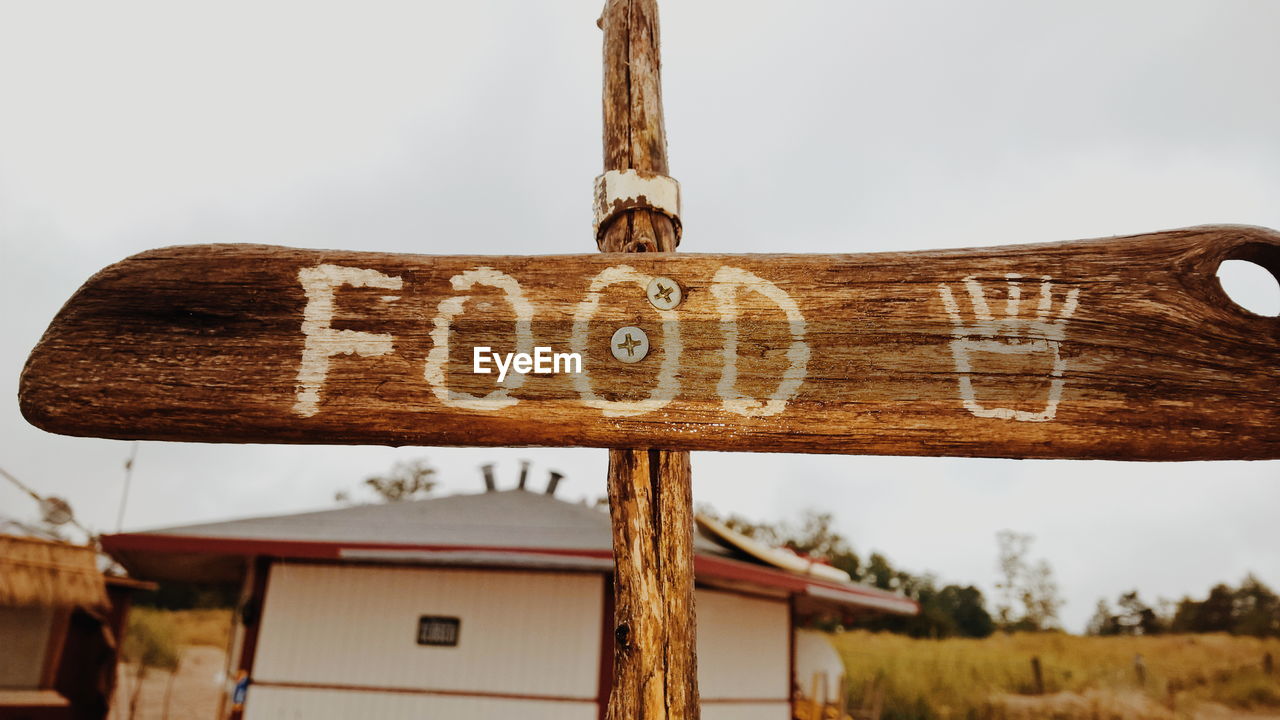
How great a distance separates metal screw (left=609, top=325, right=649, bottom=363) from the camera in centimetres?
151

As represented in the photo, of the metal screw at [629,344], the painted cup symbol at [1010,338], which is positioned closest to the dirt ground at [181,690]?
the metal screw at [629,344]

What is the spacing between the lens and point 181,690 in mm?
20156

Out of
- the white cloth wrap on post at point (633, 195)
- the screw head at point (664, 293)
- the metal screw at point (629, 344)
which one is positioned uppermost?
the white cloth wrap on post at point (633, 195)

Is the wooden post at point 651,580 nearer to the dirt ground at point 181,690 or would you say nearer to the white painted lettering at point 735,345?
the white painted lettering at point 735,345

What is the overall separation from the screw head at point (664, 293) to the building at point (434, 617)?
613 cm

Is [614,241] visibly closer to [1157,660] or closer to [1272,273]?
[1272,273]

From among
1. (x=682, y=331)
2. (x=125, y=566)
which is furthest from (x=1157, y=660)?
(x=682, y=331)

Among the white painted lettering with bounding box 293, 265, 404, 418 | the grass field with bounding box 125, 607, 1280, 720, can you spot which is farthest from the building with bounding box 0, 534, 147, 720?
the grass field with bounding box 125, 607, 1280, 720

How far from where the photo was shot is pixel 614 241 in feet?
6.96

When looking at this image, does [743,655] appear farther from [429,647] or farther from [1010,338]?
[1010,338]

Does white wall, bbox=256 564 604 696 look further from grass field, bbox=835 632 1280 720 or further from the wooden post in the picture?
grass field, bbox=835 632 1280 720

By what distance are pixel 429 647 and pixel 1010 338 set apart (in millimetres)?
7908

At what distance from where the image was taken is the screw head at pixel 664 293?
5.08ft

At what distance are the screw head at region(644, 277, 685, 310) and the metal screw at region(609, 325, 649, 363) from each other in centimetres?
7
